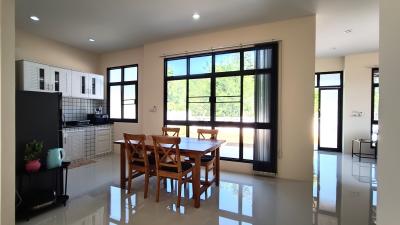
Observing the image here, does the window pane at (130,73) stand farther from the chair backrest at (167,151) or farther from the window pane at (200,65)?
the chair backrest at (167,151)

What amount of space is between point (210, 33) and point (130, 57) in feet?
8.58

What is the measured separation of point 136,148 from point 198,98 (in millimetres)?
2110

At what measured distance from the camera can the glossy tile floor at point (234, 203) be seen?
2480 mm

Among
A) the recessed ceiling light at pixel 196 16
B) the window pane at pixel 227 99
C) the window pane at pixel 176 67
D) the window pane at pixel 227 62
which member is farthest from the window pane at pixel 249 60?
the window pane at pixel 176 67

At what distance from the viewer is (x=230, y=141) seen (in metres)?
4.61

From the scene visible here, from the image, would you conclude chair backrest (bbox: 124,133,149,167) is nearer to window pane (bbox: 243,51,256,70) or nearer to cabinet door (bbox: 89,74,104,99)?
window pane (bbox: 243,51,256,70)

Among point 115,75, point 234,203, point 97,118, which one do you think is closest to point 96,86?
point 115,75

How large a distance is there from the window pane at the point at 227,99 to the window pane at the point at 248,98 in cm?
13

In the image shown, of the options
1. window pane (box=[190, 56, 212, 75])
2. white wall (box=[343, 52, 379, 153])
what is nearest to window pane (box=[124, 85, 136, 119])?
window pane (box=[190, 56, 212, 75])

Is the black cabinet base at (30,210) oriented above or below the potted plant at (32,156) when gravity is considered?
below

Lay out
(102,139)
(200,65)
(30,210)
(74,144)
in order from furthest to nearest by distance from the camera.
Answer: (102,139) < (74,144) < (200,65) < (30,210)

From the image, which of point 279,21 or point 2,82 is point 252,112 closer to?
point 279,21

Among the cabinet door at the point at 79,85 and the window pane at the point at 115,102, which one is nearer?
the cabinet door at the point at 79,85

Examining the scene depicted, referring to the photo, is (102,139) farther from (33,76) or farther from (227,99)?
(227,99)
